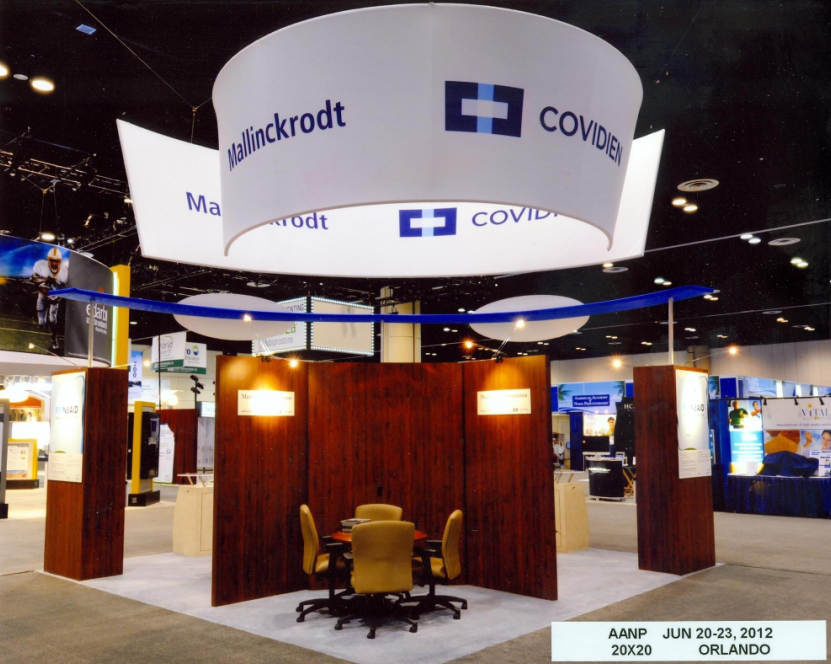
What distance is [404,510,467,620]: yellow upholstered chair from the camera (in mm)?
5301

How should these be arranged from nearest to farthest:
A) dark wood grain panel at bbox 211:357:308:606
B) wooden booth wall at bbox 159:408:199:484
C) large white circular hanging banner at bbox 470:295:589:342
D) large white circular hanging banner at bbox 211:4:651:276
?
large white circular hanging banner at bbox 211:4:651:276
dark wood grain panel at bbox 211:357:308:606
large white circular hanging banner at bbox 470:295:589:342
wooden booth wall at bbox 159:408:199:484

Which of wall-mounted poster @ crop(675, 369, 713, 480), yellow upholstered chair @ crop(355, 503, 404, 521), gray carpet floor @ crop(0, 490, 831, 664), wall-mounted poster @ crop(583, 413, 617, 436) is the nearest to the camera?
gray carpet floor @ crop(0, 490, 831, 664)

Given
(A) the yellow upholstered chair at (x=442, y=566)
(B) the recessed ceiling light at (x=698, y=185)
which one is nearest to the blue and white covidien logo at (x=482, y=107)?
(A) the yellow upholstered chair at (x=442, y=566)

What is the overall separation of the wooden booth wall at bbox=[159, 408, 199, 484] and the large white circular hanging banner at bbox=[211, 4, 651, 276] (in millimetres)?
18593

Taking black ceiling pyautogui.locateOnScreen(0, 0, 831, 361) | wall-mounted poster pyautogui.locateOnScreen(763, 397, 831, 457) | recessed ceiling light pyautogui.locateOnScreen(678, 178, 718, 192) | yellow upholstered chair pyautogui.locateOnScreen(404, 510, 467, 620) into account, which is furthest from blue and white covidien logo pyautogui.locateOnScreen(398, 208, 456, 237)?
wall-mounted poster pyautogui.locateOnScreen(763, 397, 831, 457)

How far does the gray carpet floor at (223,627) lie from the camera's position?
446 cm

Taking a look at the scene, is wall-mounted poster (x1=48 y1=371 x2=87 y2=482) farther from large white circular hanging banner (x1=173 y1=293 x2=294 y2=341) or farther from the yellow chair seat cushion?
the yellow chair seat cushion

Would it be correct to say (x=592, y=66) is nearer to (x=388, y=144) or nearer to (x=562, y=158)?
(x=562, y=158)

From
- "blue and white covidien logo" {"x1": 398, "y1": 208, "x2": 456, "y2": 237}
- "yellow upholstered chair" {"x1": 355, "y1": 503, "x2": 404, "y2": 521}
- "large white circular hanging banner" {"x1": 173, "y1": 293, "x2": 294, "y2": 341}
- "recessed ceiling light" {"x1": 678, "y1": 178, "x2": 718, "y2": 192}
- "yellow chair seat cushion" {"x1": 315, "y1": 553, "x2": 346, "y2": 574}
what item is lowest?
"yellow chair seat cushion" {"x1": 315, "y1": 553, "x2": 346, "y2": 574}

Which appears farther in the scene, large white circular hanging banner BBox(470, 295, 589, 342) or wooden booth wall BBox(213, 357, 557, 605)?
large white circular hanging banner BBox(470, 295, 589, 342)

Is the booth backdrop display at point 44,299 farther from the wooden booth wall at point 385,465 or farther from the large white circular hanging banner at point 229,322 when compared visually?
the wooden booth wall at point 385,465

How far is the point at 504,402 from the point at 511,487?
752mm

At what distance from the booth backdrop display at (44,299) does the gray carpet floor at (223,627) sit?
11.9 ft

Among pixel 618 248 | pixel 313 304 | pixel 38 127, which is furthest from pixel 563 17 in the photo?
pixel 313 304
